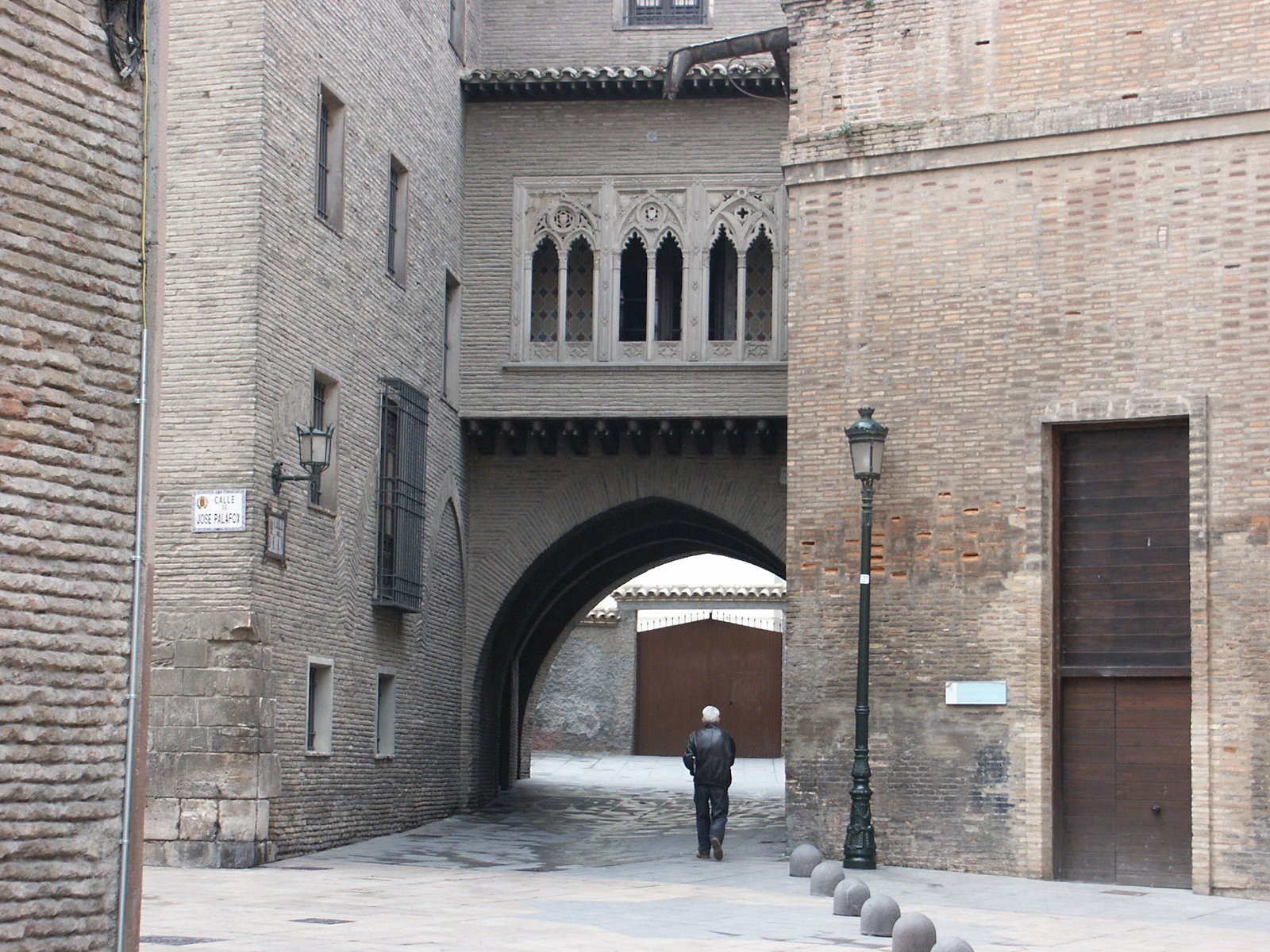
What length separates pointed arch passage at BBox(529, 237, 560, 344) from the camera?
23172 mm

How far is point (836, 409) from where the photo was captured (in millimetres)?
16766

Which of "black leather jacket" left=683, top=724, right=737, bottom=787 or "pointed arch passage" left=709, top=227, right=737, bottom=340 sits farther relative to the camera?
"pointed arch passage" left=709, top=227, right=737, bottom=340

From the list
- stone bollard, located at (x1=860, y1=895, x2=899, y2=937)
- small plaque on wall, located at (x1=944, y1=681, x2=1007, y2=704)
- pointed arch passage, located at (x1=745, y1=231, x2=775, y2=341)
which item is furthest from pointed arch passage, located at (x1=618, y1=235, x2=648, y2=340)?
stone bollard, located at (x1=860, y1=895, x2=899, y2=937)

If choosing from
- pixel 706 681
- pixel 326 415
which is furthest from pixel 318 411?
pixel 706 681

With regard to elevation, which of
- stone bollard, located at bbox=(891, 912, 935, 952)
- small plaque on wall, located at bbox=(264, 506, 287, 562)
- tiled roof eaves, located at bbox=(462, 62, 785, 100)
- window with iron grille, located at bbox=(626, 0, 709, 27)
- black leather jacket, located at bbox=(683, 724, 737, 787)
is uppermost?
window with iron grille, located at bbox=(626, 0, 709, 27)

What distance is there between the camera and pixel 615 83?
2280 cm

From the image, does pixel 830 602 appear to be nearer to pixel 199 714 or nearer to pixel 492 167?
pixel 199 714

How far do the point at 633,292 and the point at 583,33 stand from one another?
3420 millimetres

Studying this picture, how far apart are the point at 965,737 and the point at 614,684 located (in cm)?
2422

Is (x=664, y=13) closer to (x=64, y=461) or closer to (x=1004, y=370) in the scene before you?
(x=1004, y=370)

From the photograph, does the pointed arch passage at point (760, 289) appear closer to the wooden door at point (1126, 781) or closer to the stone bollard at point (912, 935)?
the wooden door at point (1126, 781)

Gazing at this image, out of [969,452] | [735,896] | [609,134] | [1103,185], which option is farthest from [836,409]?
[609,134]

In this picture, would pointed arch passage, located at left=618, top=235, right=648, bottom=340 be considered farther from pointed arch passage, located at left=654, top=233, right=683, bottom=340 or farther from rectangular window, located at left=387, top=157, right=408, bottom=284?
rectangular window, located at left=387, top=157, right=408, bottom=284

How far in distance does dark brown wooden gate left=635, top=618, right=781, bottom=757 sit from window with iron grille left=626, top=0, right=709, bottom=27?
18649 mm
